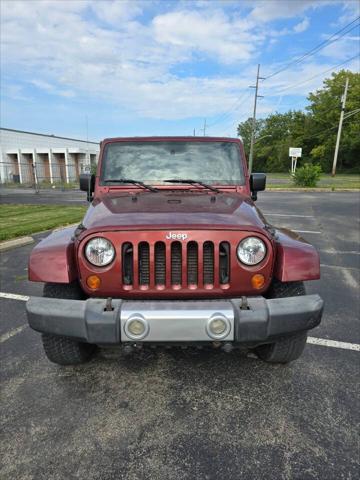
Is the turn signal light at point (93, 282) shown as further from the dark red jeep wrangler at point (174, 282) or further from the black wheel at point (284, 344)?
the black wheel at point (284, 344)

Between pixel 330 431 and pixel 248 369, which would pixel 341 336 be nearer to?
pixel 248 369

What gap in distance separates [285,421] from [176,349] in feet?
3.62

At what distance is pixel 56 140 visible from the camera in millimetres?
52469

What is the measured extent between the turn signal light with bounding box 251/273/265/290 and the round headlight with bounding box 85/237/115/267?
936mm

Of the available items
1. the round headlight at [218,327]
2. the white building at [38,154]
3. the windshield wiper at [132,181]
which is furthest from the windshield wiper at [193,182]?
the white building at [38,154]

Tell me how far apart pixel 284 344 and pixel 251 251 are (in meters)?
0.87

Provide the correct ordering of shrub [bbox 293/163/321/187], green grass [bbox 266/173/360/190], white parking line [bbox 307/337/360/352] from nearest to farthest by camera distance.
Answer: white parking line [bbox 307/337/360/352] → shrub [bbox 293/163/321/187] → green grass [bbox 266/173/360/190]

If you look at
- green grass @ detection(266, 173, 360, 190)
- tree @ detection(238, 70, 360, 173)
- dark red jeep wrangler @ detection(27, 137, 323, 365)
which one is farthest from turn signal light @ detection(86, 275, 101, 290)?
tree @ detection(238, 70, 360, 173)

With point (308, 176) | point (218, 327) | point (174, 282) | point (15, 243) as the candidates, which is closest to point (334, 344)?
point (218, 327)

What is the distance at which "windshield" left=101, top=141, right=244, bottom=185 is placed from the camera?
343 cm

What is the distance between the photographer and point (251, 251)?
2207mm

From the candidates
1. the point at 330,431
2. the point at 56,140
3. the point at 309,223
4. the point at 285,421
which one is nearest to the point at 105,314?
the point at 285,421

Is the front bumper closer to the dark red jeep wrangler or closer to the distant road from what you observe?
the dark red jeep wrangler

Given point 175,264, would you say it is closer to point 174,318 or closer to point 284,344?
point 174,318
